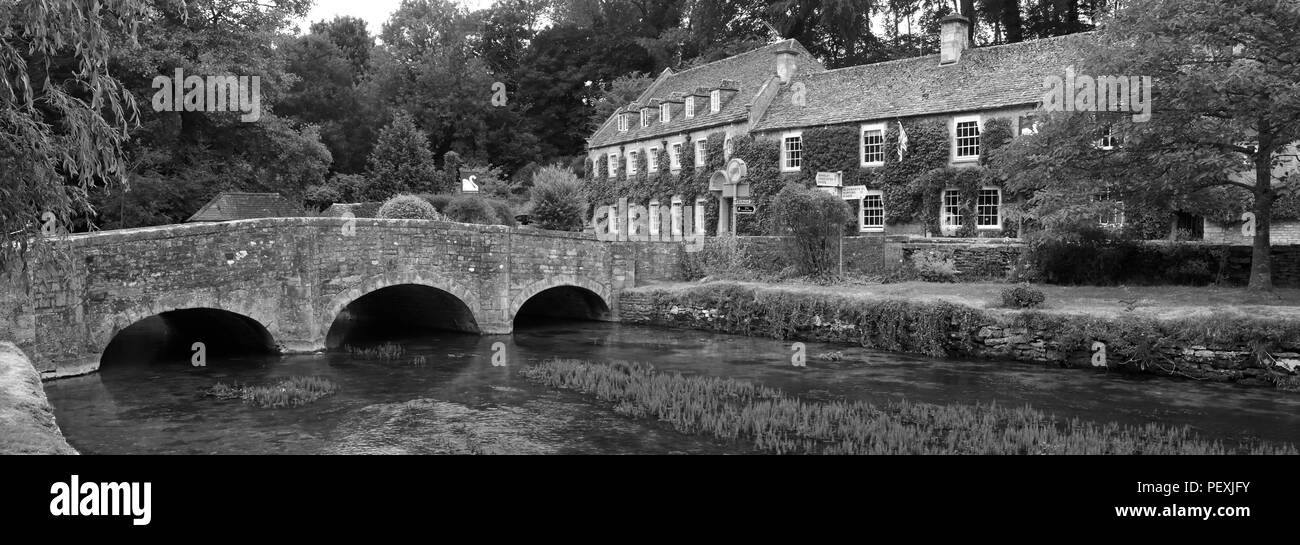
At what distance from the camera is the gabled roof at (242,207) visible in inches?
1183

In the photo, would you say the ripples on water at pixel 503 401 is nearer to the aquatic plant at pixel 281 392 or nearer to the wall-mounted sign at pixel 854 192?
the aquatic plant at pixel 281 392

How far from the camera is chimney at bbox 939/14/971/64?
32.8 meters

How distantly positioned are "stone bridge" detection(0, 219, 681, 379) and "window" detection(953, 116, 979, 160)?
11327mm

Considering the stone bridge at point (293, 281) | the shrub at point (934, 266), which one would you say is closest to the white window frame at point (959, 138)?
the shrub at point (934, 266)

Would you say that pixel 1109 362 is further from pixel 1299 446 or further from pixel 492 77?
pixel 492 77

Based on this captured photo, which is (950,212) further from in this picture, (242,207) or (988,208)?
(242,207)

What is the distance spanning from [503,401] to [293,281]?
297 inches

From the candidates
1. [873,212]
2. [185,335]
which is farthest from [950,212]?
[185,335]

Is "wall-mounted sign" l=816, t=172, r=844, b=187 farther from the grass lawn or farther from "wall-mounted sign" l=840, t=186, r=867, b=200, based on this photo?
the grass lawn

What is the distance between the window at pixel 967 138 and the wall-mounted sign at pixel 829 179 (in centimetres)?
394

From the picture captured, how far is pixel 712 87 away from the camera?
133 ft
